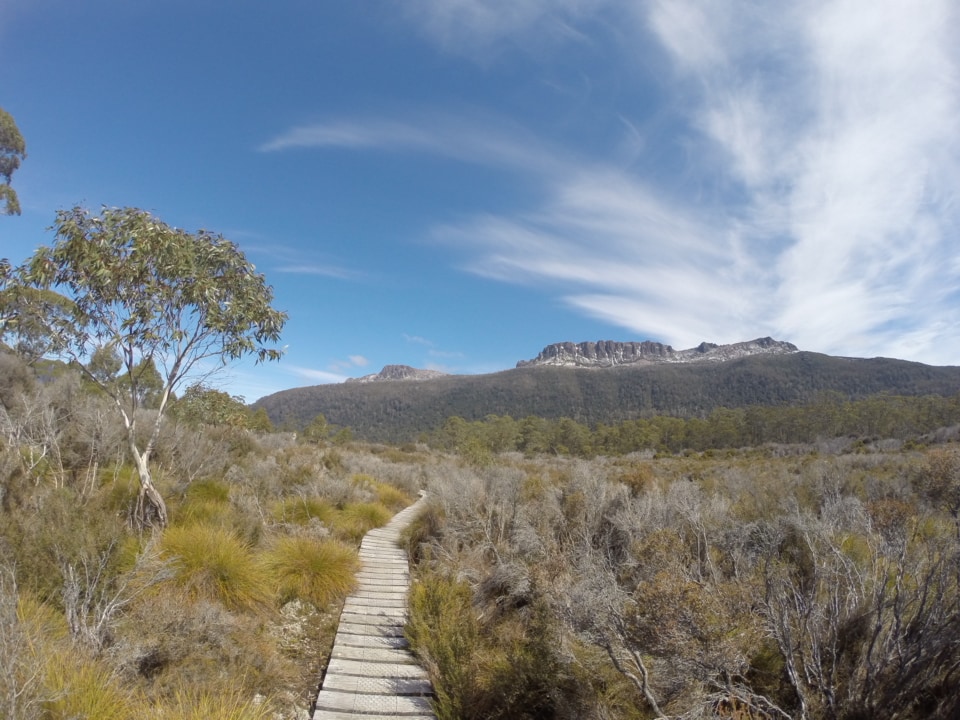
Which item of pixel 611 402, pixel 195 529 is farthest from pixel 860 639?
pixel 611 402

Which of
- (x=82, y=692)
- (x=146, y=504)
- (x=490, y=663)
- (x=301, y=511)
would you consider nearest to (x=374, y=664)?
(x=490, y=663)

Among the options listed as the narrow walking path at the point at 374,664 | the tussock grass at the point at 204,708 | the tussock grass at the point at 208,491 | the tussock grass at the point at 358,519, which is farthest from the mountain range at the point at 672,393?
the tussock grass at the point at 204,708

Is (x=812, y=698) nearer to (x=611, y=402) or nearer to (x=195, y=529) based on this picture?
(x=195, y=529)

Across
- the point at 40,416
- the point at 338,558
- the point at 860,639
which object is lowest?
the point at 338,558

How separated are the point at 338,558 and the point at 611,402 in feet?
582

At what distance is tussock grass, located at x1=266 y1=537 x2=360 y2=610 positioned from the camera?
6918 mm

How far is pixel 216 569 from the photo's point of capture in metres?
5.94

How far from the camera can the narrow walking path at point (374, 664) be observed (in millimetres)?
4527

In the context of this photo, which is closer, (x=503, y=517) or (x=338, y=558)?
(x=338, y=558)

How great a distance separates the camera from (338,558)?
25.4 ft

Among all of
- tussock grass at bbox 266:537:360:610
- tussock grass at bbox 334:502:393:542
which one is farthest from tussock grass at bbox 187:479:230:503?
tussock grass at bbox 334:502:393:542

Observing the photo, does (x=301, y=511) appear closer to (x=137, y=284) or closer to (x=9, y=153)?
(x=137, y=284)

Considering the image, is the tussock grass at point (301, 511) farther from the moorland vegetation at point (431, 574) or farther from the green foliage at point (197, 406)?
the green foliage at point (197, 406)

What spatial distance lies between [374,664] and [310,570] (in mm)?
2408
